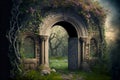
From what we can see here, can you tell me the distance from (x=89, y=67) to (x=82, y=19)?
2.67 feet

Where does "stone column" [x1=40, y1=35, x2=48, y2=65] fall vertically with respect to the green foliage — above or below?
above

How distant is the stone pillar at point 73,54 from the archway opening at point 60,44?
0.04 metres

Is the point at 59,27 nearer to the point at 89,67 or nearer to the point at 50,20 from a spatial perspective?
the point at 50,20

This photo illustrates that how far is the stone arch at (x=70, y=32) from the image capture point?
5.52 meters

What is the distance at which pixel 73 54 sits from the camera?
5688 mm

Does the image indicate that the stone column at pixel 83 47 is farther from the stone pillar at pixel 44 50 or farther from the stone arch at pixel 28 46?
the stone arch at pixel 28 46

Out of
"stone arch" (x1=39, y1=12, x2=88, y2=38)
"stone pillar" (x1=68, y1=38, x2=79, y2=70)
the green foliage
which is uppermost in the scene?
"stone arch" (x1=39, y1=12, x2=88, y2=38)

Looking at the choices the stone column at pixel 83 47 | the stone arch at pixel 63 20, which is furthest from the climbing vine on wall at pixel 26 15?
the stone column at pixel 83 47

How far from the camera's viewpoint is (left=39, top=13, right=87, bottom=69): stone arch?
18.1ft

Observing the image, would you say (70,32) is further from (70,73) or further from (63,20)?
(70,73)

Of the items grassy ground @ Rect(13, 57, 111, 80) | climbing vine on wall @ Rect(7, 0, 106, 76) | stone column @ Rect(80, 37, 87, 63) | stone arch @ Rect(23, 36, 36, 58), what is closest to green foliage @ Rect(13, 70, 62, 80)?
→ grassy ground @ Rect(13, 57, 111, 80)

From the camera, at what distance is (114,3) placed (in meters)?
5.70

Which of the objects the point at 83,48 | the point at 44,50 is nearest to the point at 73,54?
the point at 83,48

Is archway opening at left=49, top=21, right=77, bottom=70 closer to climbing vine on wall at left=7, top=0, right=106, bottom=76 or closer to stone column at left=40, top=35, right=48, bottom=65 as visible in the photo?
stone column at left=40, top=35, right=48, bottom=65
